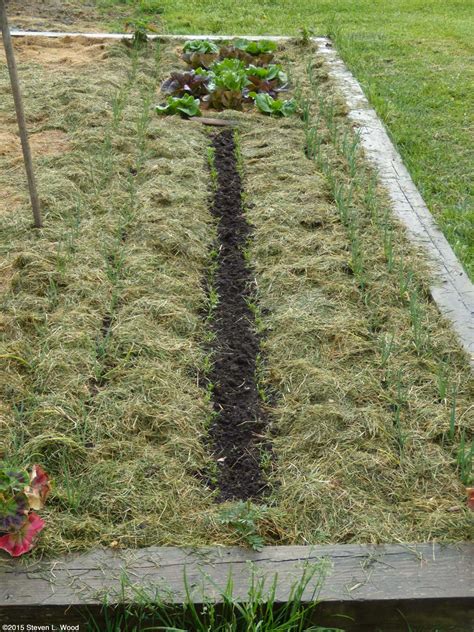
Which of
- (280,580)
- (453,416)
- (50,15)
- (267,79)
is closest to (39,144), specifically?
(267,79)

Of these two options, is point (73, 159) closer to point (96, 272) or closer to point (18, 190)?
point (18, 190)

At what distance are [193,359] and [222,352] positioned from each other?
0.17m

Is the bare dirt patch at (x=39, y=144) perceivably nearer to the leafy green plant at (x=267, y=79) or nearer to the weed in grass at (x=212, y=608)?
the leafy green plant at (x=267, y=79)

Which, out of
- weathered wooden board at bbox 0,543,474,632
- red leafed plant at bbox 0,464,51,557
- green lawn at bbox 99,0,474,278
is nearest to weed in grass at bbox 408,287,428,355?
green lawn at bbox 99,0,474,278

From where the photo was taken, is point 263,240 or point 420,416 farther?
point 263,240

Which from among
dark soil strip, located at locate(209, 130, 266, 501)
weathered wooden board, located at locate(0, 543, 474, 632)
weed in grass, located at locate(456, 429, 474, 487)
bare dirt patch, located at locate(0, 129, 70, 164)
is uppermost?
bare dirt patch, located at locate(0, 129, 70, 164)

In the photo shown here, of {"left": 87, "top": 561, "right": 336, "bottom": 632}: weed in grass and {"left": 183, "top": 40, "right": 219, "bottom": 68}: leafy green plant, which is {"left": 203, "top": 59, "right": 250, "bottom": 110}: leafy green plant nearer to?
{"left": 183, "top": 40, "right": 219, "bottom": 68}: leafy green plant

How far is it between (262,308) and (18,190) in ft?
5.96

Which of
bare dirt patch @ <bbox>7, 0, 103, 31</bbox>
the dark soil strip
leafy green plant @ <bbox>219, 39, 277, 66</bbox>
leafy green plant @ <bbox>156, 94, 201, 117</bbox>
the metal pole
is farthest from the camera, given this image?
bare dirt patch @ <bbox>7, 0, 103, 31</bbox>

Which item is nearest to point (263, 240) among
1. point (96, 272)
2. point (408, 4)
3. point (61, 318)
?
point (96, 272)

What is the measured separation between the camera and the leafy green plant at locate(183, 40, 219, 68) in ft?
23.6

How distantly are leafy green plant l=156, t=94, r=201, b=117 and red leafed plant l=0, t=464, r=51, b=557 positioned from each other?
13.5 feet

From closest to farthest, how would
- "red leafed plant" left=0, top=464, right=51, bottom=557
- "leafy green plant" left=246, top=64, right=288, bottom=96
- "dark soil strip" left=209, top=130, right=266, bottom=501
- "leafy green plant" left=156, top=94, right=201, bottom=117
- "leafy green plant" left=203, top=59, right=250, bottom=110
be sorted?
"red leafed plant" left=0, top=464, right=51, bottom=557 → "dark soil strip" left=209, top=130, right=266, bottom=501 → "leafy green plant" left=156, top=94, right=201, bottom=117 → "leafy green plant" left=203, top=59, right=250, bottom=110 → "leafy green plant" left=246, top=64, right=288, bottom=96

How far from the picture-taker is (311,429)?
A: 10.1 ft
